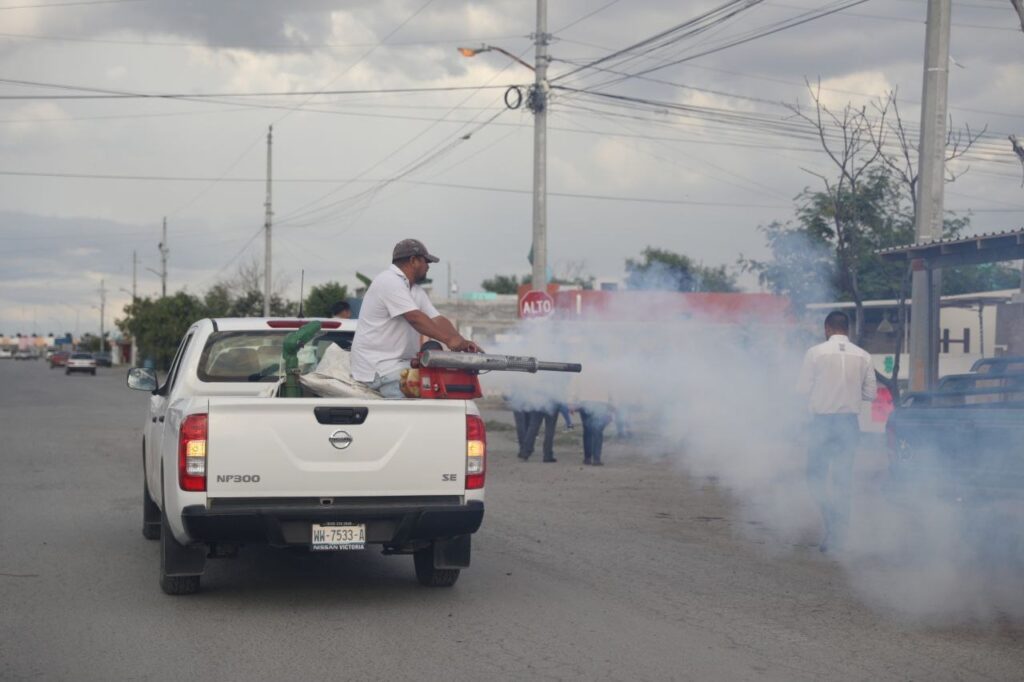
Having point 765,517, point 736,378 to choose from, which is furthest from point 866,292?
point 765,517

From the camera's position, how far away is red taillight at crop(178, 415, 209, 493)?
21.9 feet

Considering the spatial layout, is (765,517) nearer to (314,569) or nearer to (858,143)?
(314,569)

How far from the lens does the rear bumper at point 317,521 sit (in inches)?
264

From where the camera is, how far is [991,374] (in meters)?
9.98

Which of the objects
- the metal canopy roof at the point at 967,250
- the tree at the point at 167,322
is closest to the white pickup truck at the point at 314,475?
the metal canopy roof at the point at 967,250

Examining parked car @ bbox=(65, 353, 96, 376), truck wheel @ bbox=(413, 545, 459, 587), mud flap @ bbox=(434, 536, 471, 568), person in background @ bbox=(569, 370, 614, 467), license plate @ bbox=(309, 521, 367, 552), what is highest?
person in background @ bbox=(569, 370, 614, 467)

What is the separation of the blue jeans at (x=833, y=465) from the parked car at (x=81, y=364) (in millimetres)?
67044

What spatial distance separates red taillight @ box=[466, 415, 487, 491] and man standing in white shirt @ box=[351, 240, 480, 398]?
70 cm

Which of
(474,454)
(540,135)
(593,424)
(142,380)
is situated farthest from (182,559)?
(540,135)

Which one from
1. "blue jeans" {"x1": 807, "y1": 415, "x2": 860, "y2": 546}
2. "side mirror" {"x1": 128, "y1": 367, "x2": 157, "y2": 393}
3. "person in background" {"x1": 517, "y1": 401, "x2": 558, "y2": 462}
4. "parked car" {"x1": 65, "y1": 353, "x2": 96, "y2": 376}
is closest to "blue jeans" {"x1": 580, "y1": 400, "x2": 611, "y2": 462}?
"person in background" {"x1": 517, "y1": 401, "x2": 558, "y2": 462}

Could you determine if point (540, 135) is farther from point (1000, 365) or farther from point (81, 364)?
point (81, 364)

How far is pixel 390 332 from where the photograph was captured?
800cm

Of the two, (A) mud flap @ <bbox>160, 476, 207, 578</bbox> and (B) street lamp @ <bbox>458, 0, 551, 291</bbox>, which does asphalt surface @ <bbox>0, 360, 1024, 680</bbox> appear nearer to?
(A) mud flap @ <bbox>160, 476, 207, 578</bbox>

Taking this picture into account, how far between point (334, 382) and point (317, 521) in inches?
41.2
